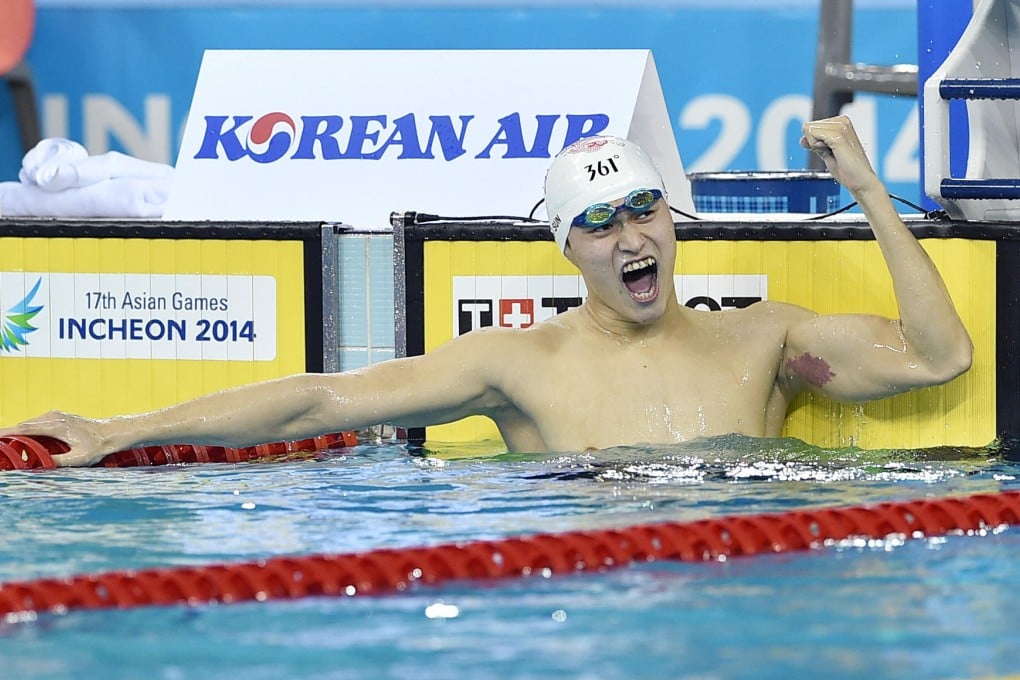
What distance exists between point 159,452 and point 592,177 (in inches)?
51.4

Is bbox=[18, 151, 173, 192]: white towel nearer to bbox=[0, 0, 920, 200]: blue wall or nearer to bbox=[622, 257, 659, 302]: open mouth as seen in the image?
bbox=[0, 0, 920, 200]: blue wall

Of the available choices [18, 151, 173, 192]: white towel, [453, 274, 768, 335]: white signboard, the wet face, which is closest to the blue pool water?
Result: the wet face

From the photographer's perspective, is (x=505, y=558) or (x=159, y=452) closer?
(x=505, y=558)

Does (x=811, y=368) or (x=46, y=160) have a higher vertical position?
(x=46, y=160)

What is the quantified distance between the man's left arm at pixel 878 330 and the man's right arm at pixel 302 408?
740 millimetres

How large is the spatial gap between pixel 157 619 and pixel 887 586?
121 cm

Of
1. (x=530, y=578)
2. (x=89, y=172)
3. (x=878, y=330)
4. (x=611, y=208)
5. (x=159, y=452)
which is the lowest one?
(x=530, y=578)

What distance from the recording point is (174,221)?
4.35 metres

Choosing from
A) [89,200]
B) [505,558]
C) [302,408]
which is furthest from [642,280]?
[89,200]

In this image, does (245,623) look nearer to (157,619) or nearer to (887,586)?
(157,619)

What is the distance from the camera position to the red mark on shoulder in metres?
3.74

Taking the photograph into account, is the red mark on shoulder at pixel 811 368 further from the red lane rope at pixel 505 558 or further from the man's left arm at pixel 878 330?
the red lane rope at pixel 505 558

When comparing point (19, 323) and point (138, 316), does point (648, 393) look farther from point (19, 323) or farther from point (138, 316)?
point (19, 323)

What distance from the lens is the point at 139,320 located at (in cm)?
440
